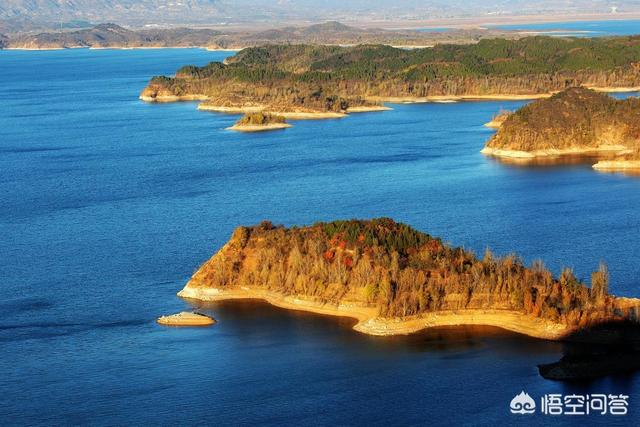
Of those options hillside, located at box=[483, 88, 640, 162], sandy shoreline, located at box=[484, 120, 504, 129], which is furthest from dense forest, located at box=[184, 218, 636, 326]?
sandy shoreline, located at box=[484, 120, 504, 129]

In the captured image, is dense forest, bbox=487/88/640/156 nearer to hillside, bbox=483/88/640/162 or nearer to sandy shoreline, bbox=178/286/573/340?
hillside, bbox=483/88/640/162

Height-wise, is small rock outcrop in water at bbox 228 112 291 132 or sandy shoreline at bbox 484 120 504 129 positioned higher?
sandy shoreline at bbox 484 120 504 129

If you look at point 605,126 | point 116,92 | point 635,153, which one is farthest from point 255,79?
point 635,153

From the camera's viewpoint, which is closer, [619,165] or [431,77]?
[619,165]

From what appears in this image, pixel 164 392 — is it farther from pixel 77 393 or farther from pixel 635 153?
pixel 635 153

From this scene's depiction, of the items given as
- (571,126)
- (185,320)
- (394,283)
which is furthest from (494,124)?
(185,320)

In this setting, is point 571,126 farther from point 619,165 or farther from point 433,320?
point 433,320
